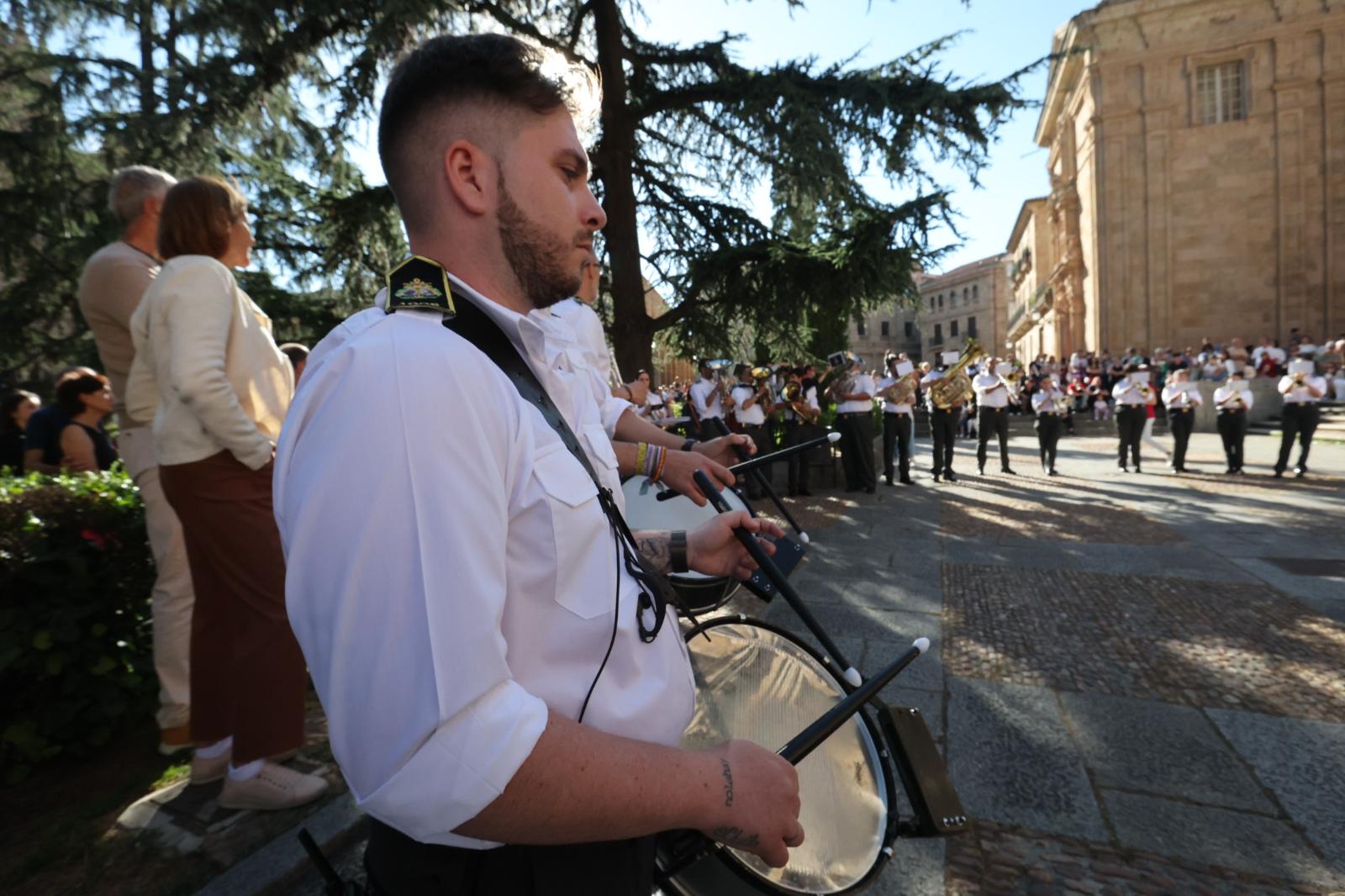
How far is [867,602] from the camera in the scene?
17.0 feet

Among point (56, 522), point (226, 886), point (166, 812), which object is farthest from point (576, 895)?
point (56, 522)

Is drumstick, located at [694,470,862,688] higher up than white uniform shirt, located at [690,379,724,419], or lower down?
lower down

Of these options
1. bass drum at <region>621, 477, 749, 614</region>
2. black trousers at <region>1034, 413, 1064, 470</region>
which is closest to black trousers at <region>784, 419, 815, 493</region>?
black trousers at <region>1034, 413, 1064, 470</region>

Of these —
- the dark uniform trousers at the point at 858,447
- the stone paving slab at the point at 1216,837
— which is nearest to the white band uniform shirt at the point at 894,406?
the dark uniform trousers at the point at 858,447

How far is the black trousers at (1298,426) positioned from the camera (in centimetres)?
1059

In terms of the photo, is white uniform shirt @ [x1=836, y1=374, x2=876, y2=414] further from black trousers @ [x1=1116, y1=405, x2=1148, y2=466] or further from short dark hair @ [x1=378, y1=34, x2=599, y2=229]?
short dark hair @ [x1=378, y1=34, x2=599, y2=229]

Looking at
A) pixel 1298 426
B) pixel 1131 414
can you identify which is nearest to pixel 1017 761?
pixel 1298 426

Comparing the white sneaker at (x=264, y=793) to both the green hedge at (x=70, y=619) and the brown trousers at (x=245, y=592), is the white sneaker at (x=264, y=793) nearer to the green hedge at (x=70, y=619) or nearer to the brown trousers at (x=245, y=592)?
the brown trousers at (x=245, y=592)

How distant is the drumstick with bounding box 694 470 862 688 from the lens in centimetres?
134

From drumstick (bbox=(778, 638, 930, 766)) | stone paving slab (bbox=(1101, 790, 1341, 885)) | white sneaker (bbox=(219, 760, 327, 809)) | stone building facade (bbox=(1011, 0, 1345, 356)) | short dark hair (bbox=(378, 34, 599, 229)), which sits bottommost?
stone paving slab (bbox=(1101, 790, 1341, 885))

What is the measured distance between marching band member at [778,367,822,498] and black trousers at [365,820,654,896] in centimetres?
996

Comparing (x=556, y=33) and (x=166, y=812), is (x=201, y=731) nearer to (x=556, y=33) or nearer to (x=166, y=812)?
(x=166, y=812)

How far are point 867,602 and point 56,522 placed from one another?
465 centimetres

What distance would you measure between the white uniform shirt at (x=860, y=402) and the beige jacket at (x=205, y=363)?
30.0ft
